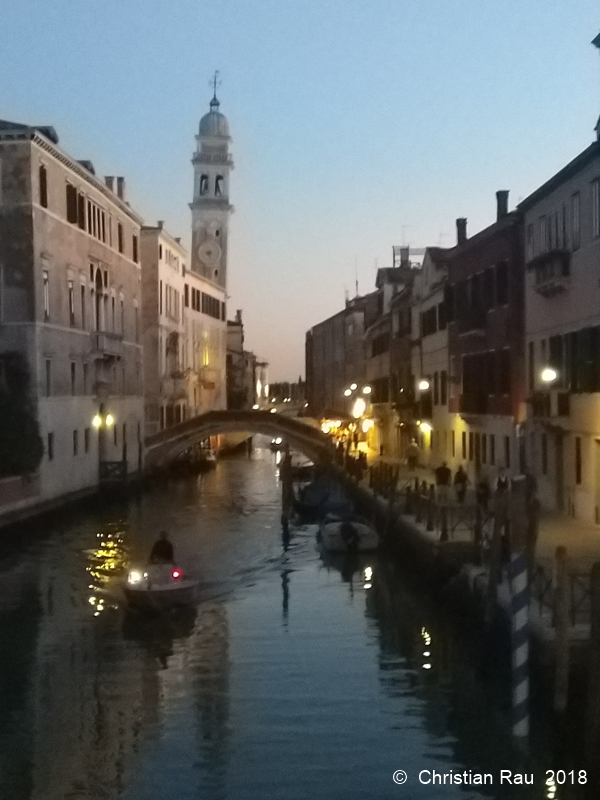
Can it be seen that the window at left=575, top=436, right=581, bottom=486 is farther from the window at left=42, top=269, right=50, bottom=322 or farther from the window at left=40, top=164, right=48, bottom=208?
the window at left=40, top=164, right=48, bottom=208

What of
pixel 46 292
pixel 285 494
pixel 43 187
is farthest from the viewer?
pixel 46 292

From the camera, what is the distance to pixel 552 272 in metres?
20.4

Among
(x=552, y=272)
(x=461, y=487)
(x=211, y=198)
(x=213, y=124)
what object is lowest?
(x=461, y=487)

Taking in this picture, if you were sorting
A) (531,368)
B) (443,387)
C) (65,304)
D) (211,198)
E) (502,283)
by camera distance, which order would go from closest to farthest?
(531,368)
(502,283)
(65,304)
(443,387)
(211,198)

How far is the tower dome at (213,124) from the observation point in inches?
3337

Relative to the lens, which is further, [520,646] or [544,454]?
[544,454]

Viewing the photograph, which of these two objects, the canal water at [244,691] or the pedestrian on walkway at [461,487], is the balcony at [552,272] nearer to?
the pedestrian on walkway at [461,487]

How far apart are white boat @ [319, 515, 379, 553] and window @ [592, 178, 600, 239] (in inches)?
342

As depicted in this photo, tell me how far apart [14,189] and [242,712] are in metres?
18.1

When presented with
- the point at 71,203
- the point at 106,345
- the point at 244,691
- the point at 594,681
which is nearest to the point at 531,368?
the point at 244,691

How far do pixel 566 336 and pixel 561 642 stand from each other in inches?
410

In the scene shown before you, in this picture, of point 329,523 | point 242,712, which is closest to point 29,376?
point 329,523

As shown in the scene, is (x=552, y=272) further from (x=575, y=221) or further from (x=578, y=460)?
(x=578, y=460)

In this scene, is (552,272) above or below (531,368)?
above
